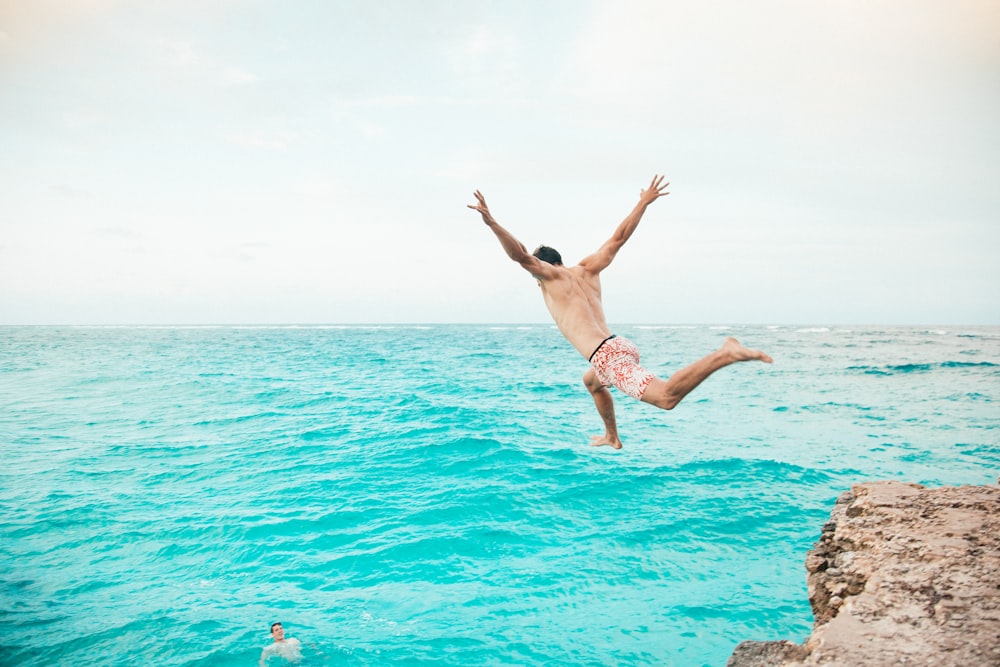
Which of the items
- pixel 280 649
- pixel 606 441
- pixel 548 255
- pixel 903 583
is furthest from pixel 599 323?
pixel 280 649

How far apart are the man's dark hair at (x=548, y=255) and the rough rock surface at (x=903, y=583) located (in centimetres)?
329

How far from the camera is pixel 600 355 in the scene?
16.0ft

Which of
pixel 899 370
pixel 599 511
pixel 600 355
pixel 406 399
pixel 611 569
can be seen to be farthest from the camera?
pixel 899 370

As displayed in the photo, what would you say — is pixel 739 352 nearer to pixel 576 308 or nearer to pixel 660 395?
pixel 660 395

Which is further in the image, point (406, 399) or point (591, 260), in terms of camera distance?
point (406, 399)

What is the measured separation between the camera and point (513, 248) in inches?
186

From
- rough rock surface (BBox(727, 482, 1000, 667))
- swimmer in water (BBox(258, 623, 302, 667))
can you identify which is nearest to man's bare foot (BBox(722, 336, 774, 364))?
rough rock surface (BBox(727, 482, 1000, 667))

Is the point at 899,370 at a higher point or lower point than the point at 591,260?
lower

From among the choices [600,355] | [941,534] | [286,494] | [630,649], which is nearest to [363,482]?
[286,494]

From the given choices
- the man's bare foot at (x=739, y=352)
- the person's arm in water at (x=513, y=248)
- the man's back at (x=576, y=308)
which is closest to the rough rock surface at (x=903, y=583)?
the man's bare foot at (x=739, y=352)

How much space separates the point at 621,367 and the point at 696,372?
2.20ft

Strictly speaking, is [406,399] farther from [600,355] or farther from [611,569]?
[600,355]

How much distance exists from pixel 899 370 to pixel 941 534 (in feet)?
138

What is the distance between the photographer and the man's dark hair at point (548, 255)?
206 inches
